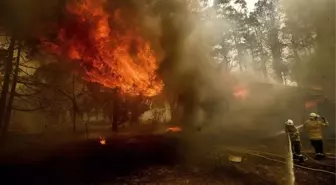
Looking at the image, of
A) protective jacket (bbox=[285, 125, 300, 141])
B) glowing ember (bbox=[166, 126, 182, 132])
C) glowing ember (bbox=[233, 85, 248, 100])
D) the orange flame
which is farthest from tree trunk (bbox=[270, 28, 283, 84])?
protective jacket (bbox=[285, 125, 300, 141])

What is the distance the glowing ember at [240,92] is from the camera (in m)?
26.2

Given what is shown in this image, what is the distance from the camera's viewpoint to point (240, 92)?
89.6ft

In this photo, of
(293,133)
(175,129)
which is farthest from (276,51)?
(293,133)

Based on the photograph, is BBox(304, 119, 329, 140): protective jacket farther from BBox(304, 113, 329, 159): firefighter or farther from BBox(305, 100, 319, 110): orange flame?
BBox(305, 100, 319, 110): orange flame

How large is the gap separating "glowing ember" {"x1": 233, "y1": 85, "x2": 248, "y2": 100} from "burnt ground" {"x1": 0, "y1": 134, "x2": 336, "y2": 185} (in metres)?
12.3

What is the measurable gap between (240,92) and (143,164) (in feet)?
59.5

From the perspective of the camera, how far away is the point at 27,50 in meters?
17.2

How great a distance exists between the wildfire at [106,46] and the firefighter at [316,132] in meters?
9.20

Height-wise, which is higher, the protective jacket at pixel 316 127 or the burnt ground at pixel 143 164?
the protective jacket at pixel 316 127

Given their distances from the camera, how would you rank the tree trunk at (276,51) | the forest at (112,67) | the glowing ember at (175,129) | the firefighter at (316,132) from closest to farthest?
the firefighter at (316,132) → the forest at (112,67) → the glowing ember at (175,129) → the tree trunk at (276,51)

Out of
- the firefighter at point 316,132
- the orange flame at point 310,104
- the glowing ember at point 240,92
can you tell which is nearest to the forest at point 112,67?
the glowing ember at point 240,92

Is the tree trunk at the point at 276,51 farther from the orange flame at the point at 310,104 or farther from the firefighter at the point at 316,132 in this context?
the firefighter at the point at 316,132

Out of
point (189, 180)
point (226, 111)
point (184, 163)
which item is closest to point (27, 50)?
point (184, 163)

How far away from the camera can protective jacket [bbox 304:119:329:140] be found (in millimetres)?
12016
